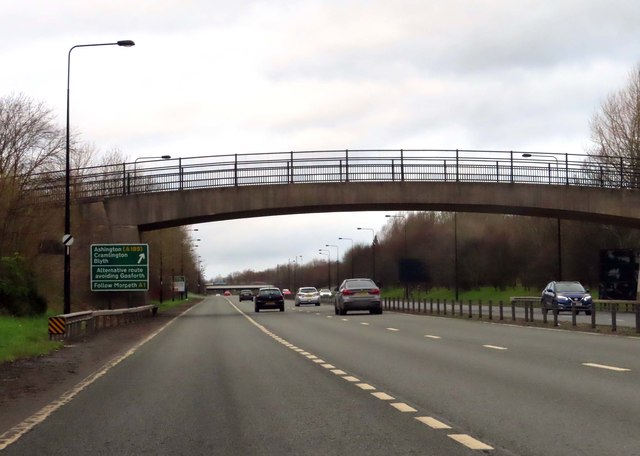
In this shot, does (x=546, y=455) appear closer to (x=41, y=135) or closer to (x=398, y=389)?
(x=398, y=389)

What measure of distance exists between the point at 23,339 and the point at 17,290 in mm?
9925

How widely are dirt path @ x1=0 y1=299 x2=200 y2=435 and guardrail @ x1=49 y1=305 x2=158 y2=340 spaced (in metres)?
0.54

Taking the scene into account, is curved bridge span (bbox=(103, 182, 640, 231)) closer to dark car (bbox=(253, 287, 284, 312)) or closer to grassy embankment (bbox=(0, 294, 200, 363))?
dark car (bbox=(253, 287, 284, 312))

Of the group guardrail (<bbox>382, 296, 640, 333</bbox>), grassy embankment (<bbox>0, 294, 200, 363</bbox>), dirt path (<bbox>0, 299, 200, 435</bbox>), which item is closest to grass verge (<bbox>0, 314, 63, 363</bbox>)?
grassy embankment (<bbox>0, 294, 200, 363</bbox>)

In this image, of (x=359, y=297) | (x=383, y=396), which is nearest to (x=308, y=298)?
(x=359, y=297)

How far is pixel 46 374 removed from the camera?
17406mm

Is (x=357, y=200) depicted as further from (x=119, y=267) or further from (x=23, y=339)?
(x=23, y=339)

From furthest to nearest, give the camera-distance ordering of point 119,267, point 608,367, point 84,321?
point 119,267 < point 84,321 < point 608,367

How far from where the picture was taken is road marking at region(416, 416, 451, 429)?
9594 mm

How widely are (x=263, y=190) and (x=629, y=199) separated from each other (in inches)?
766

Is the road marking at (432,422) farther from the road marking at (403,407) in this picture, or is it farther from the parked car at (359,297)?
the parked car at (359,297)

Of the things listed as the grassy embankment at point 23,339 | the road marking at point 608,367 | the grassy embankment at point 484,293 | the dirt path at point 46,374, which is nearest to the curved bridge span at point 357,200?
the grassy embankment at point 23,339

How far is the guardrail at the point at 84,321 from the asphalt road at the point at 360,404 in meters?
6.92

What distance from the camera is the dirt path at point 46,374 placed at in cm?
1218
